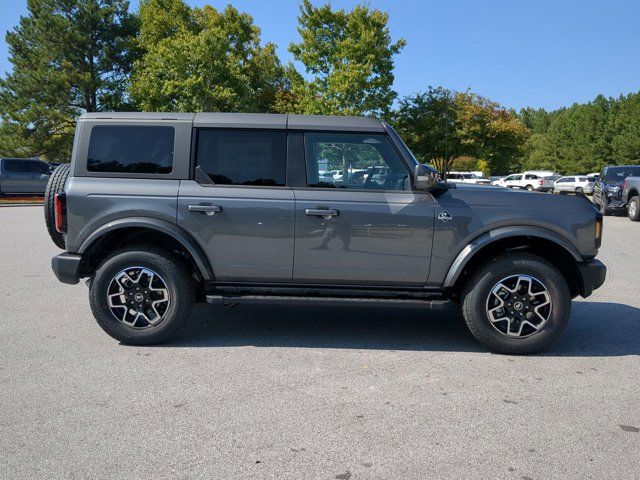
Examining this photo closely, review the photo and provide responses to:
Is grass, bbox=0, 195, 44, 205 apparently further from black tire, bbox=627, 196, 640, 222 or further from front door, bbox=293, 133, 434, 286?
black tire, bbox=627, 196, 640, 222

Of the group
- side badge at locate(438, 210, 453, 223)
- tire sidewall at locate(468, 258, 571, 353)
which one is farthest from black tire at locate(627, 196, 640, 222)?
side badge at locate(438, 210, 453, 223)

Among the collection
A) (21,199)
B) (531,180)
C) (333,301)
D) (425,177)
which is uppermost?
(531,180)

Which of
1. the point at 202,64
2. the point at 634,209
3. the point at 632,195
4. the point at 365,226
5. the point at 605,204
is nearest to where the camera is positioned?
the point at 365,226

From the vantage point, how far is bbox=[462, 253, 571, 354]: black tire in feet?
14.7

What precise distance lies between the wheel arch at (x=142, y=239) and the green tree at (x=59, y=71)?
35809 mm

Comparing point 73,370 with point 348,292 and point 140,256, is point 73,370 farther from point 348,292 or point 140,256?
point 348,292

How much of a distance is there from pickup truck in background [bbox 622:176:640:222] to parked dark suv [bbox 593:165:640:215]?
564 mm

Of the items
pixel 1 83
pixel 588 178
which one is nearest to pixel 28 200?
pixel 1 83

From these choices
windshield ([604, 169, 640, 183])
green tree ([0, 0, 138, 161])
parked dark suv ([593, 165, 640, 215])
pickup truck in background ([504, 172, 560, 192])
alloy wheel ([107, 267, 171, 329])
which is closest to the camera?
alloy wheel ([107, 267, 171, 329])

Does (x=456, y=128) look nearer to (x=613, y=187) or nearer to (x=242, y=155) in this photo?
(x=613, y=187)

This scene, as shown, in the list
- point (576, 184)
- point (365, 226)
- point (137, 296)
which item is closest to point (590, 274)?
point (365, 226)

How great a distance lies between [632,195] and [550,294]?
16.0 meters

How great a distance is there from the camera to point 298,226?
449 cm

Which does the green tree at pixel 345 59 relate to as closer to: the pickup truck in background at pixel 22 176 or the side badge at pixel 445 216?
the pickup truck in background at pixel 22 176
